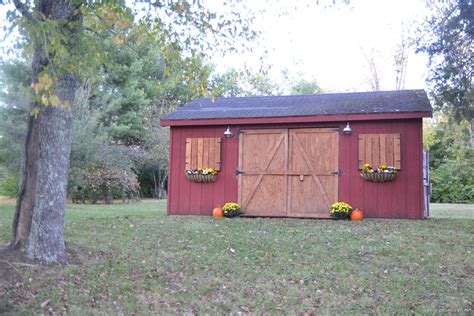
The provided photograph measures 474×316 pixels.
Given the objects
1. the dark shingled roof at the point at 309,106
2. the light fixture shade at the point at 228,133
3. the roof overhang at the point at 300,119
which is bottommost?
the light fixture shade at the point at 228,133

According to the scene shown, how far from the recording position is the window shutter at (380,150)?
30.9ft

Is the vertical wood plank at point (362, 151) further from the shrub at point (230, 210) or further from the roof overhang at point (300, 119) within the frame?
the shrub at point (230, 210)

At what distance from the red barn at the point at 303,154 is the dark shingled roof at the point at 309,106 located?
0.08 feet

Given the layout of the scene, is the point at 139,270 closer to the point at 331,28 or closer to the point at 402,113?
the point at 331,28

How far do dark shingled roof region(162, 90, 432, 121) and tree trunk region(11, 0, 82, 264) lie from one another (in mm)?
5615

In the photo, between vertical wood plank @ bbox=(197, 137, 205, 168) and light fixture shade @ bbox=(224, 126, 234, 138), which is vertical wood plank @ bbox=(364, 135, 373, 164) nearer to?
light fixture shade @ bbox=(224, 126, 234, 138)

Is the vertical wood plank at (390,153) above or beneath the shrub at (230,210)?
above

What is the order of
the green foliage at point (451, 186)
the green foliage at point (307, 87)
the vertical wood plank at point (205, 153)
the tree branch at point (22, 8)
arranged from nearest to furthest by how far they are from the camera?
the tree branch at point (22, 8)
the vertical wood plank at point (205, 153)
the green foliage at point (451, 186)
the green foliage at point (307, 87)

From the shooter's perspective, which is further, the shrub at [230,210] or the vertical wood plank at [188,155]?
the vertical wood plank at [188,155]

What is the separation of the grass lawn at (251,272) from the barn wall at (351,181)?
168 centimetres

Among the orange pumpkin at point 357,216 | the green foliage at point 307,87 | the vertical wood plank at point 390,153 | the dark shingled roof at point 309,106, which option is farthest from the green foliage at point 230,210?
the green foliage at point 307,87

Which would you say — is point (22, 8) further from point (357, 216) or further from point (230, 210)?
point (357, 216)

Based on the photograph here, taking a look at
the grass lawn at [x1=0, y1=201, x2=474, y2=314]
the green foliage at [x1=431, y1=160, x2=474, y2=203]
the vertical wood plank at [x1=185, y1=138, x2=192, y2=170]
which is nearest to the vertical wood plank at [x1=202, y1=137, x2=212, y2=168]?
the vertical wood plank at [x1=185, y1=138, x2=192, y2=170]

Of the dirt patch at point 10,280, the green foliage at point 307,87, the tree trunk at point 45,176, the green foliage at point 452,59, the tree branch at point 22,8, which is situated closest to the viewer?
the dirt patch at point 10,280
